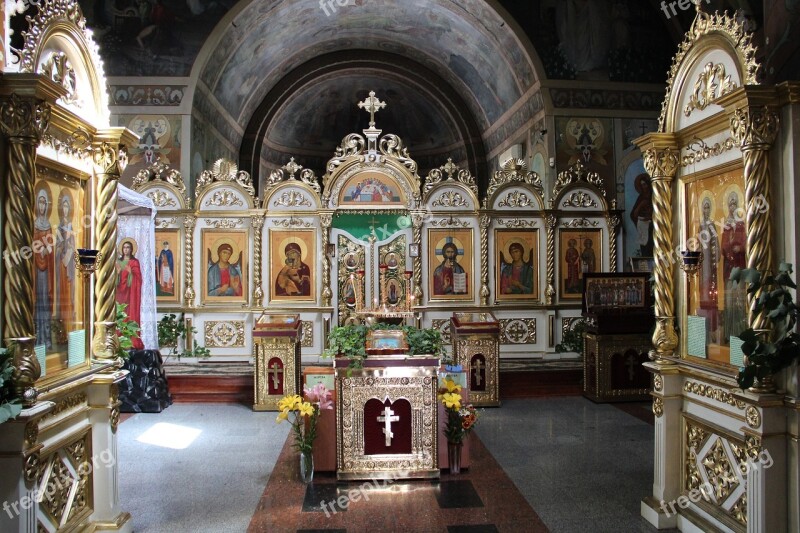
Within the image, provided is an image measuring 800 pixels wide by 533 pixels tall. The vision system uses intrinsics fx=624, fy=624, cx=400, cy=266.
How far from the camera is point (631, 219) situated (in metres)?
13.8

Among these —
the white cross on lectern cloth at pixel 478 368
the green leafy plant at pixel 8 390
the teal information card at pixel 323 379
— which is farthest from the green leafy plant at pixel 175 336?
the green leafy plant at pixel 8 390

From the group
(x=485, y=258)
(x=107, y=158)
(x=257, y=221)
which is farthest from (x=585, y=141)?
(x=107, y=158)

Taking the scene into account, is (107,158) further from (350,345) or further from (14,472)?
(350,345)

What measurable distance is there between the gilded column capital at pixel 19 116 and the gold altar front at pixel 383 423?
327cm

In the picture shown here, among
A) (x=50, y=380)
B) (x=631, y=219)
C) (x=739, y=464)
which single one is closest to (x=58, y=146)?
(x=50, y=380)

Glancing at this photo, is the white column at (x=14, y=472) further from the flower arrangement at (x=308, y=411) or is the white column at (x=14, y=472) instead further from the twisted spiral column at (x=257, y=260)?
the twisted spiral column at (x=257, y=260)

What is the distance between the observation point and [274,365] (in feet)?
29.6

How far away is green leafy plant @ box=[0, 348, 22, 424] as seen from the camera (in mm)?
3369

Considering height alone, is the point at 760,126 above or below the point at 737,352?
above

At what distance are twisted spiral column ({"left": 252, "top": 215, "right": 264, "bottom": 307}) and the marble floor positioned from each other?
8.31 ft

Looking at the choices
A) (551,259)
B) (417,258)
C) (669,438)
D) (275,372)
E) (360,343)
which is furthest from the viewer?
(551,259)

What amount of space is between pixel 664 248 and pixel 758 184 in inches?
48.7

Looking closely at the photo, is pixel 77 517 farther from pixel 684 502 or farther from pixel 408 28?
pixel 408 28

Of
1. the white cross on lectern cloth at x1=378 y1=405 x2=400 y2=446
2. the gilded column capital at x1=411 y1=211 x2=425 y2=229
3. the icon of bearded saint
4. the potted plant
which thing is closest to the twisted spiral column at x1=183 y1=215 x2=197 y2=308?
the gilded column capital at x1=411 y1=211 x2=425 y2=229
